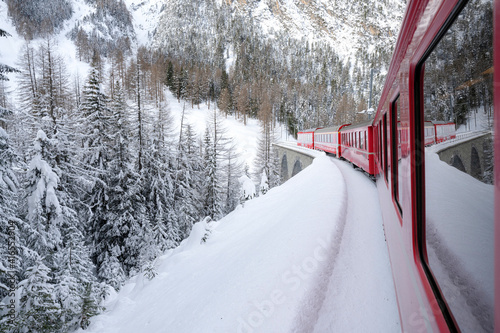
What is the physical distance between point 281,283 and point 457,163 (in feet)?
9.57

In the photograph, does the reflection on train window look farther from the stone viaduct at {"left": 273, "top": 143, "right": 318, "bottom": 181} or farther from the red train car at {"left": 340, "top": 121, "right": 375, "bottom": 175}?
the stone viaduct at {"left": 273, "top": 143, "right": 318, "bottom": 181}

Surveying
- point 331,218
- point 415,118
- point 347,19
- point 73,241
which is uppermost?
point 347,19

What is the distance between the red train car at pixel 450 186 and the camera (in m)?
0.85

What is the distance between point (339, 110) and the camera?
68250 mm

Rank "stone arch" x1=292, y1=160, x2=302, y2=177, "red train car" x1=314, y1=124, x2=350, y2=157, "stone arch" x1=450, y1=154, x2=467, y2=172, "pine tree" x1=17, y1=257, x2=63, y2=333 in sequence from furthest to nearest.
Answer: "stone arch" x1=292, y1=160, x2=302, y2=177 → "red train car" x1=314, y1=124, x2=350, y2=157 → "pine tree" x1=17, y1=257, x2=63, y2=333 → "stone arch" x1=450, y1=154, x2=467, y2=172

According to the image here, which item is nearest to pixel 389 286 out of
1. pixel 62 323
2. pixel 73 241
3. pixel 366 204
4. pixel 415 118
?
pixel 415 118

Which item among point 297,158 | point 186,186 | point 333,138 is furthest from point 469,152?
point 297,158

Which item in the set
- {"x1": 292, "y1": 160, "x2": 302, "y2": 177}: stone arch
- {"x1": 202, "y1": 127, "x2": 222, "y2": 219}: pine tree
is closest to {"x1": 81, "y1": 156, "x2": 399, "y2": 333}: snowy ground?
{"x1": 202, "y1": 127, "x2": 222, "y2": 219}: pine tree

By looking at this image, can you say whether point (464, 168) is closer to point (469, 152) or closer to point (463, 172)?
point (463, 172)

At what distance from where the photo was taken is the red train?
852mm

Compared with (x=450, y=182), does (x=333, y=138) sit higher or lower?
higher

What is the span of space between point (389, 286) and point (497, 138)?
11.4ft

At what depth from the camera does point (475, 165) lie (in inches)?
39.2

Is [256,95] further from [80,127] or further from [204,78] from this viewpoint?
[80,127]
